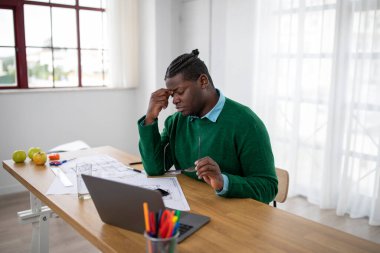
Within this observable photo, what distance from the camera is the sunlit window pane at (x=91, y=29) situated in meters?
Result: 4.26

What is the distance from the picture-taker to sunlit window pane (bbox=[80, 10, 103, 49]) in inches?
168

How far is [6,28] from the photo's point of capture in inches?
148

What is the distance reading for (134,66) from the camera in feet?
14.9

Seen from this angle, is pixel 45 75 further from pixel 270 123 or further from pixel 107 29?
pixel 270 123

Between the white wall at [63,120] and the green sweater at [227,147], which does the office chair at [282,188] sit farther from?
the white wall at [63,120]

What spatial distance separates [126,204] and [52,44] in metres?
3.53

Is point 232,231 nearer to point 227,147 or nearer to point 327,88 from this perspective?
point 227,147

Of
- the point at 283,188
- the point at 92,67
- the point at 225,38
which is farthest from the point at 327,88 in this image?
the point at 92,67

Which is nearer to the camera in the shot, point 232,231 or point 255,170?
point 232,231

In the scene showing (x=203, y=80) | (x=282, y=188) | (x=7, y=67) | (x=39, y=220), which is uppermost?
(x=7, y=67)

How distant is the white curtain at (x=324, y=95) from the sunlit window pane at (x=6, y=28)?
2.50 m

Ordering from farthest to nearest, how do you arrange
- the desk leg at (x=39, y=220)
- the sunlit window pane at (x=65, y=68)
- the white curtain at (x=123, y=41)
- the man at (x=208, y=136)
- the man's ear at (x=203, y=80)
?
the white curtain at (x=123, y=41) → the sunlit window pane at (x=65, y=68) → the desk leg at (x=39, y=220) → the man's ear at (x=203, y=80) → the man at (x=208, y=136)

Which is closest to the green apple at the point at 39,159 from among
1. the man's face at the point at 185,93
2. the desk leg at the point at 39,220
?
the desk leg at the point at 39,220

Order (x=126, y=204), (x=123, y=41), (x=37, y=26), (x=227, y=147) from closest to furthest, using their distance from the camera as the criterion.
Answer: (x=126, y=204), (x=227, y=147), (x=37, y=26), (x=123, y=41)
